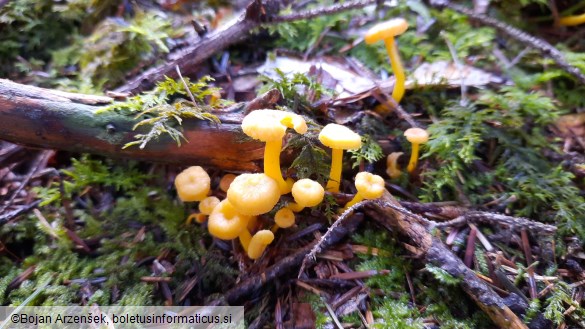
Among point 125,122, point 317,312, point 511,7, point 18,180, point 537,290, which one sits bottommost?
point 317,312

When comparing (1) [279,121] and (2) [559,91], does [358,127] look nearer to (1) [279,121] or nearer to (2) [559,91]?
(1) [279,121]

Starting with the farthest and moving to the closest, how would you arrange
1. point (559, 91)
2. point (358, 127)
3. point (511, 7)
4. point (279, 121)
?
point (511, 7) → point (559, 91) → point (358, 127) → point (279, 121)

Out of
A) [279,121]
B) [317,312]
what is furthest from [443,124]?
[317,312]

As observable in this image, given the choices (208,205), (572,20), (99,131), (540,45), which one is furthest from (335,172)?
(572,20)

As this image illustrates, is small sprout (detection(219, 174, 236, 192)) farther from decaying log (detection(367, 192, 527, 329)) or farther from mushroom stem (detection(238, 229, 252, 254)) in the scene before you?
decaying log (detection(367, 192, 527, 329))

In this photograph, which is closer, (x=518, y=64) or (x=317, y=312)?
(x=317, y=312)

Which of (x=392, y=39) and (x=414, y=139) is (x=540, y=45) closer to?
(x=392, y=39)

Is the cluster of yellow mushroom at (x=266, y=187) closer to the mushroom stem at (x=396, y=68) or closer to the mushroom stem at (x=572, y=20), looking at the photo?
the mushroom stem at (x=396, y=68)
